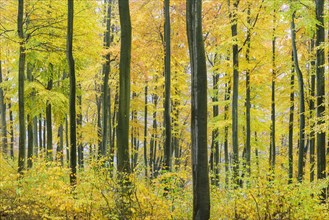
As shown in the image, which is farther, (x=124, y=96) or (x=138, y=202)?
(x=124, y=96)

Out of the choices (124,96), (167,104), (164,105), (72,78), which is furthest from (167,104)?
(124,96)

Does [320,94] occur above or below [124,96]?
above

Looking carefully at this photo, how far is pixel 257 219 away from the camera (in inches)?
278

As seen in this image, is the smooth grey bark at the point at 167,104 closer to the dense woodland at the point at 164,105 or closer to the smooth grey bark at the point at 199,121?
the dense woodland at the point at 164,105

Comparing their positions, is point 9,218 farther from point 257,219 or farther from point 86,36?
point 86,36

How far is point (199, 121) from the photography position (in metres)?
7.19

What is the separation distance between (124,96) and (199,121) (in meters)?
2.33

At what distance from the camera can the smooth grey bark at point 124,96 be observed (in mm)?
8062

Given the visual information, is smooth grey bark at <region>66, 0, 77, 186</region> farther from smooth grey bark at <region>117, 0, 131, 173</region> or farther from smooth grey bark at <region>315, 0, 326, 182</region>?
smooth grey bark at <region>315, 0, 326, 182</region>

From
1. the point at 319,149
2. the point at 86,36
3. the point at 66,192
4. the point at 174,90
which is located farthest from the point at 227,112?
the point at 66,192

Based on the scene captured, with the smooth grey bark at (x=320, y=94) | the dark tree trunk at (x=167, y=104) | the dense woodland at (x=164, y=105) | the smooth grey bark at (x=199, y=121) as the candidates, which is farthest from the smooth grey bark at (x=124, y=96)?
the smooth grey bark at (x=320, y=94)

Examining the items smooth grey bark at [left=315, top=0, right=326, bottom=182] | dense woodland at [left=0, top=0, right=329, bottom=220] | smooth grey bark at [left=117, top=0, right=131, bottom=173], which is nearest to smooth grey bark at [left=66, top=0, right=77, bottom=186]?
dense woodland at [left=0, top=0, right=329, bottom=220]

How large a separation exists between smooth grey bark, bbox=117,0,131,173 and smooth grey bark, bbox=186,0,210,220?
1829 mm

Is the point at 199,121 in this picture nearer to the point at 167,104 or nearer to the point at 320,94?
the point at 167,104
